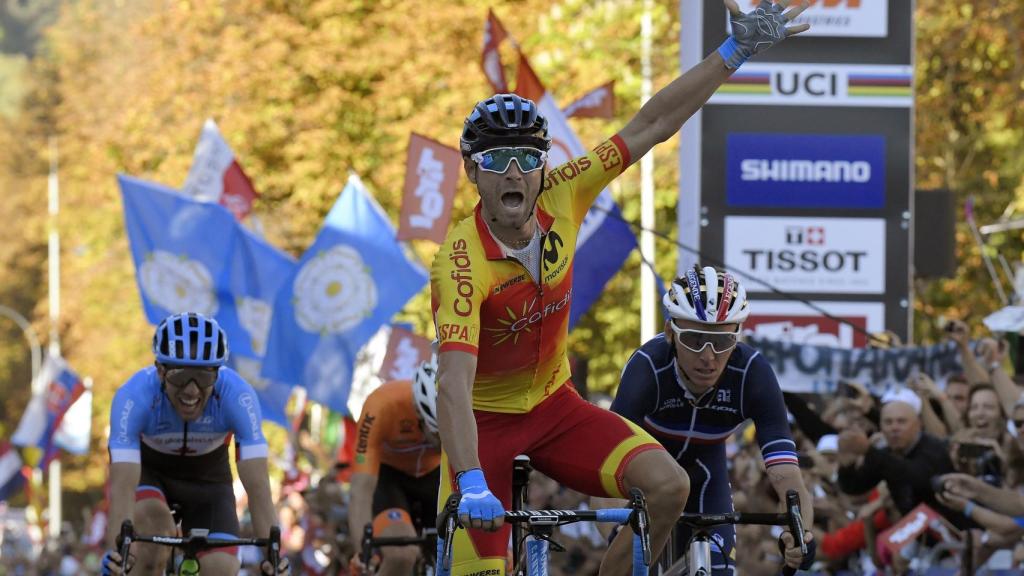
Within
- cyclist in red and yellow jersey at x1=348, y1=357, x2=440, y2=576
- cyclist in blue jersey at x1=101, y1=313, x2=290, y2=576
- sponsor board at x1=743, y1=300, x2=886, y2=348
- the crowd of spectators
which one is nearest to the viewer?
cyclist in blue jersey at x1=101, y1=313, x2=290, y2=576

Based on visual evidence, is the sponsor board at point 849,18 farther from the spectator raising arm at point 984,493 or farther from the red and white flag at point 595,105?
the spectator raising arm at point 984,493

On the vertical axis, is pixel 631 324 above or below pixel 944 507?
above

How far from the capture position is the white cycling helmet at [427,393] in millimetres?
11961

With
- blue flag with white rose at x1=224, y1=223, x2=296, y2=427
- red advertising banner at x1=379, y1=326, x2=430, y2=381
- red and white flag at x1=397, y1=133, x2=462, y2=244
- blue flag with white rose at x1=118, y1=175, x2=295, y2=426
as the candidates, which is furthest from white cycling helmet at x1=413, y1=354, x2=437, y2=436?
A: blue flag with white rose at x1=224, y1=223, x2=296, y2=427

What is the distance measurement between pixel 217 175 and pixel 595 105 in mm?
7429

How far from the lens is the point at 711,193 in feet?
57.8

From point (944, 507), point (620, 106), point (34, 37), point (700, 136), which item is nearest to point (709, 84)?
point (944, 507)

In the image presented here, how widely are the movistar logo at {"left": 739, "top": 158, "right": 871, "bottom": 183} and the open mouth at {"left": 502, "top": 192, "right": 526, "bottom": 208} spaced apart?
9880 mm

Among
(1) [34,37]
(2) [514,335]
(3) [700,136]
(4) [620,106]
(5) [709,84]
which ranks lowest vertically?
(2) [514,335]

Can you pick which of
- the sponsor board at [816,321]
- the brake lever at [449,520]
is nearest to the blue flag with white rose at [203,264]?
the sponsor board at [816,321]

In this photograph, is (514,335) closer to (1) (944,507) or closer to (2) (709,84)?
(2) (709,84)

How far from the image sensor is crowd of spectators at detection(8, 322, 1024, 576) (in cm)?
1223

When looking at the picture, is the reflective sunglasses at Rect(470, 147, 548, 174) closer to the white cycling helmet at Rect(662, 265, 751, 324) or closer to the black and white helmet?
the black and white helmet

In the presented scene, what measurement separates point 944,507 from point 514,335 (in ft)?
18.2
